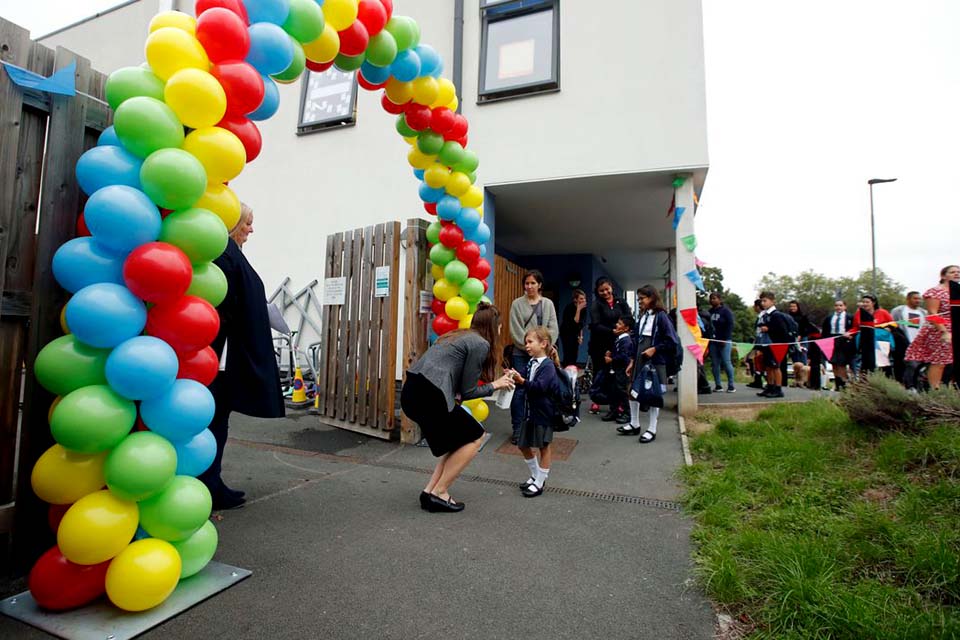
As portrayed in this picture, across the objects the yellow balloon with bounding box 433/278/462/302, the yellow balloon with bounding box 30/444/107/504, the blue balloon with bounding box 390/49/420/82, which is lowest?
the yellow balloon with bounding box 30/444/107/504

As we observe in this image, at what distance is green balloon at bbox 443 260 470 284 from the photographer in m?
5.12

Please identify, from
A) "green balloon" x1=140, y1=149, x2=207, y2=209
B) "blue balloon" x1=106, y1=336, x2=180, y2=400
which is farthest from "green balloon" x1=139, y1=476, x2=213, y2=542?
"green balloon" x1=140, y1=149, x2=207, y2=209

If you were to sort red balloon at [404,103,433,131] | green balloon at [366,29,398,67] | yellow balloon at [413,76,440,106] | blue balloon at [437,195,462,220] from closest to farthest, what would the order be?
green balloon at [366,29,398,67]
yellow balloon at [413,76,440,106]
red balloon at [404,103,433,131]
blue balloon at [437,195,462,220]

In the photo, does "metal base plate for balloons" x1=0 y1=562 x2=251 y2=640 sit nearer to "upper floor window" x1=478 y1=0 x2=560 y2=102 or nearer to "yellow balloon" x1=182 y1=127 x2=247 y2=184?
"yellow balloon" x1=182 y1=127 x2=247 y2=184

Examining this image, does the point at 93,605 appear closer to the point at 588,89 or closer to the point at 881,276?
the point at 588,89

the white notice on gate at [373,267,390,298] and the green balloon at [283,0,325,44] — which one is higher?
the green balloon at [283,0,325,44]

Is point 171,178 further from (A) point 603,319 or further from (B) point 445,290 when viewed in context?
(A) point 603,319

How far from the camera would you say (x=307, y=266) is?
8.16 meters

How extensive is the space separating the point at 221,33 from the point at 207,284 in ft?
3.90

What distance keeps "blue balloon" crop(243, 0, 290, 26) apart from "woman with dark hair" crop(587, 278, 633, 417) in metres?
5.15

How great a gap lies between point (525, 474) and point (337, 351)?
287 centimetres

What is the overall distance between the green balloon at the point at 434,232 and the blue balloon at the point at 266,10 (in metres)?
2.72

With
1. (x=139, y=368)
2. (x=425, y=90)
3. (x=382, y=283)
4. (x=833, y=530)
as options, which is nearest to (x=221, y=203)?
→ (x=139, y=368)

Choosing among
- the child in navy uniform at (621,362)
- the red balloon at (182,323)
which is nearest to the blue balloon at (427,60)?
the red balloon at (182,323)
